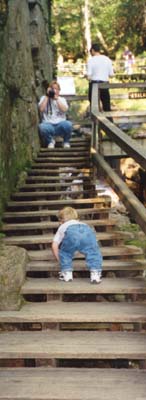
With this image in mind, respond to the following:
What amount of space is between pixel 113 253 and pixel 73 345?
1.60 m

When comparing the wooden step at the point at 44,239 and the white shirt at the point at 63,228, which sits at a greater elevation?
the white shirt at the point at 63,228

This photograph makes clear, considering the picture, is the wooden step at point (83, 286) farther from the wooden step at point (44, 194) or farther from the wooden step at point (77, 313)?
the wooden step at point (44, 194)

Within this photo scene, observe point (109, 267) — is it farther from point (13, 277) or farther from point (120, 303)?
point (13, 277)

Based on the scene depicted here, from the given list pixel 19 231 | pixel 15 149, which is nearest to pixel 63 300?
pixel 19 231

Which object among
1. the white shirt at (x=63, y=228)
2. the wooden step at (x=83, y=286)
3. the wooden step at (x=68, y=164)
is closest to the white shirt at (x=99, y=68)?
the wooden step at (x=68, y=164)

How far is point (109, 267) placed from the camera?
15.6ft

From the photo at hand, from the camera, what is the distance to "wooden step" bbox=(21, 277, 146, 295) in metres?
4.30

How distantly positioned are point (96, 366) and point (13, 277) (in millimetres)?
1074

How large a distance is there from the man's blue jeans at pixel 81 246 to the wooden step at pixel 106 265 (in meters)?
0.29

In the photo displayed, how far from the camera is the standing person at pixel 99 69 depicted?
988 centimetres

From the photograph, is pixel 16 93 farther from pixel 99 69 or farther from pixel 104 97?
pixel 104 97

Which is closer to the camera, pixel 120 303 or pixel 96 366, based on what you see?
pixel 96 366

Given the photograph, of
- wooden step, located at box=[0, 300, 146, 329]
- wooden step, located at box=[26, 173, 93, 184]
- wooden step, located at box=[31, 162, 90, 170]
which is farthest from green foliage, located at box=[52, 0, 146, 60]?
wooden step, located at box=[0, 300, 146, 329]

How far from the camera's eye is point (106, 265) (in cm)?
480
